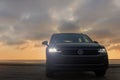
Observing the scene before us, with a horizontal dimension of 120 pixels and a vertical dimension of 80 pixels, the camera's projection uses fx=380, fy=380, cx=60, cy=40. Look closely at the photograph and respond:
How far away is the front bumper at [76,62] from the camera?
14156 millimetres

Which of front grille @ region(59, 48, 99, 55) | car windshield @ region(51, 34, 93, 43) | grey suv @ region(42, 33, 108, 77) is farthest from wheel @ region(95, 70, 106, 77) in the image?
Result: car windshield @ region(51, 34, 93, 43)

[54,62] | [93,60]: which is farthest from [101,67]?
[54,62]

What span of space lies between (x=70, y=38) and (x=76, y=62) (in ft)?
8.69

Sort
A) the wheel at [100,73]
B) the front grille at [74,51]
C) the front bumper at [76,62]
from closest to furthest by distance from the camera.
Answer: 1. the front bumper at [76,62]
2. the front grille at [74,51]
3. the wheel at [100,73]

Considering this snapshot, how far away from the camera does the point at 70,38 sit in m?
16.7

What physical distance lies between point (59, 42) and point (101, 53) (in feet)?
7.56

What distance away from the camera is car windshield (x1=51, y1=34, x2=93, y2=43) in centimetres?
1636

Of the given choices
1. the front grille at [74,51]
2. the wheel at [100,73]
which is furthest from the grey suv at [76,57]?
the wheel at [100,73]

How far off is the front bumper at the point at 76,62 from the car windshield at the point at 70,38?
6.73 feet

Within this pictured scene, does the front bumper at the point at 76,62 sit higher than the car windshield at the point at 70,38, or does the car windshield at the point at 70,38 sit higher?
the car windshield at the point at 70,38

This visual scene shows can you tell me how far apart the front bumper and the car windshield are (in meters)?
2.05

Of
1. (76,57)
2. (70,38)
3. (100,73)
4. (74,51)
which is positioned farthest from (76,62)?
(70,38)

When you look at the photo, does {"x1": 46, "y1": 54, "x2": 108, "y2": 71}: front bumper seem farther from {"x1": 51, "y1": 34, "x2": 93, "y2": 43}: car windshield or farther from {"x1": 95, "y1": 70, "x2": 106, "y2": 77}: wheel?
{"x1": 51, "y1": 34, "x2": 93, "y2": 43}: car windshield

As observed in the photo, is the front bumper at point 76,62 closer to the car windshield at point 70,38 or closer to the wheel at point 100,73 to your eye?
the wheel at point 100,73
